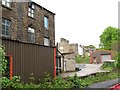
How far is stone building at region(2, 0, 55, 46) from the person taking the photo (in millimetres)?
29234

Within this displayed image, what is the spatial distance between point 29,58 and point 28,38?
15547mm

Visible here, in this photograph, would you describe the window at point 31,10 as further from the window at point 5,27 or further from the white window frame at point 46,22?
the window at point 5,27

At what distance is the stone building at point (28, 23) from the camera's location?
2923cm

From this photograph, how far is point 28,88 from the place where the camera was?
13695 millimetres

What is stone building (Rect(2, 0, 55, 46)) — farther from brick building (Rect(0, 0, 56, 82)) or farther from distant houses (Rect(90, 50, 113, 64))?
distant houses (Rect(90, 50, 113, 64))

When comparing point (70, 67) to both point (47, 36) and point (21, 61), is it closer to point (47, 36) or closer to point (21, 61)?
point (47, 36)

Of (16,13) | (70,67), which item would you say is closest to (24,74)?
(16,13)

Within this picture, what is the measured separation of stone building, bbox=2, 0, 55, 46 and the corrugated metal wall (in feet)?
28.6

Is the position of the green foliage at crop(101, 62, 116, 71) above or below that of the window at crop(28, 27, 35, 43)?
below

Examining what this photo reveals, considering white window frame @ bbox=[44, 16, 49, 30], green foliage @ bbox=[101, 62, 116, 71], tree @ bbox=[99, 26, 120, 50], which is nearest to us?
white window frame @ bbox=[44, 16, 49, 30]

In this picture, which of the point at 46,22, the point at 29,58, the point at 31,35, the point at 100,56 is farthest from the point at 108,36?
the point at 29,58

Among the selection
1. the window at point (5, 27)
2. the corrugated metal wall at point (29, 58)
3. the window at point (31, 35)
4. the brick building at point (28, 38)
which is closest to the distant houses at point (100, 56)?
the brick building at point (28, 38)

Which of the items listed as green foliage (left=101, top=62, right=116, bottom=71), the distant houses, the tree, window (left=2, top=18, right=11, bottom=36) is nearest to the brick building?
window (left=2, top=18, right=11, bottom=36)

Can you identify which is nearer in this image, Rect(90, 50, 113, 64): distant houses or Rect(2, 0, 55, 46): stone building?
Rect(2, 0, 55, 46): stone building
